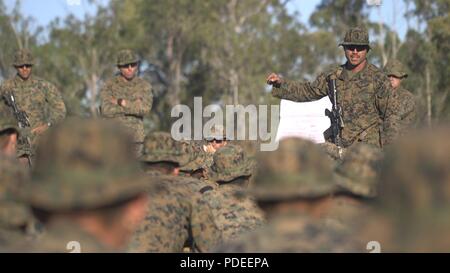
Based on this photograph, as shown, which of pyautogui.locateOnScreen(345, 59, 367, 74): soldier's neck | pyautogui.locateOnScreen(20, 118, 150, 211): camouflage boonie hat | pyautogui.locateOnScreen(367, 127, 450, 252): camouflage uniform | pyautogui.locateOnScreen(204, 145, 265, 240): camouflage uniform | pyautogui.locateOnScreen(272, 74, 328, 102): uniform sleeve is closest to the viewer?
pyautogui.locateOnScreen(367, 127, 450, 252): camouflage uniform

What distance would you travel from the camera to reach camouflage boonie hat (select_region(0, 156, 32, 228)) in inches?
283

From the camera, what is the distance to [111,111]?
17.0m

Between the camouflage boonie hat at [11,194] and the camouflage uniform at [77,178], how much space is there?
2.01m

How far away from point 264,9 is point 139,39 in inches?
243

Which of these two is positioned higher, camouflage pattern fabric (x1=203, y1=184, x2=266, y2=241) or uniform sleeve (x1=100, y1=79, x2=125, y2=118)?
uniform sleeve (x1=100, y1=79, x2=125, y2=118)

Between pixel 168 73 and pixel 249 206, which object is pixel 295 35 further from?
pixel 249 206

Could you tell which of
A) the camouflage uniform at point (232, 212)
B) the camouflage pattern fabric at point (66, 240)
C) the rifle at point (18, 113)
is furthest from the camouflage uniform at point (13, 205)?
the rifle at point (18, 113)

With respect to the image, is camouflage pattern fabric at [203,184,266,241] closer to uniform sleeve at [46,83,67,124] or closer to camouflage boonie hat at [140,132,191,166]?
camouflage boonie hat at [140,132,191,166]

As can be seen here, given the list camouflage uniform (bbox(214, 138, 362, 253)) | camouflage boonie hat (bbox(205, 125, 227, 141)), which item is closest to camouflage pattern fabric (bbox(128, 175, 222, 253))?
camouflage uniform (bbox(214, 138, 362, 253))

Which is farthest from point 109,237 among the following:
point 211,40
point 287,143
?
point 211,40

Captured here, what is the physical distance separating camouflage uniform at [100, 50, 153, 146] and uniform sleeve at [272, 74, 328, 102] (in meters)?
4.06

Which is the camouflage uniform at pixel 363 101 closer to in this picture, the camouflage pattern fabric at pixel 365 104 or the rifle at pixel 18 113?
the camouflage pattern fabric at pixel 365 104

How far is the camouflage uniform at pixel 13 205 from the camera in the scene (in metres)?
7.15

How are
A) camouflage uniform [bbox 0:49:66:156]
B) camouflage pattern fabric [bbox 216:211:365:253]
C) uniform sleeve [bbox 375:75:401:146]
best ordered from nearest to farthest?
1. camouflage pattern fabric [bbox 216:211:365:253]
2. uniform sleeve [bbox 375:75:401:146]
3. camouflage uniform [bbox 0:49:66:156]
